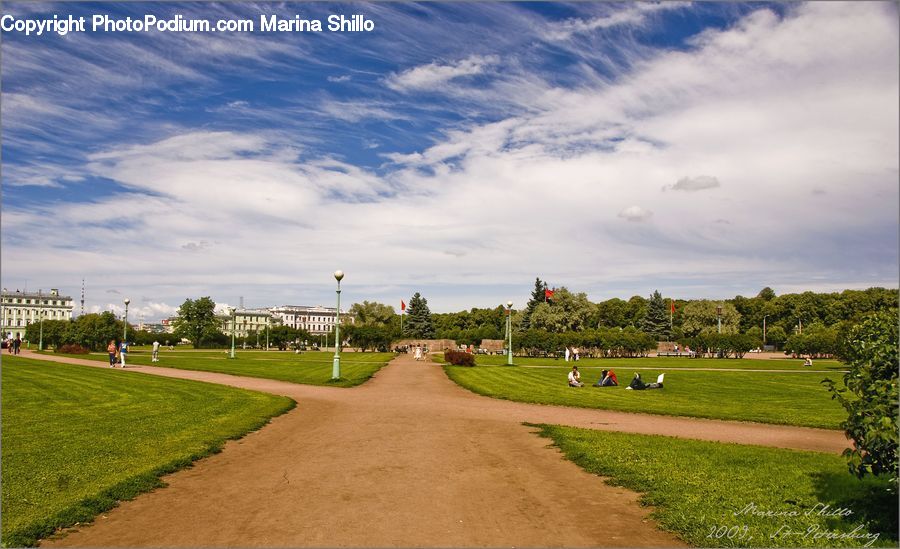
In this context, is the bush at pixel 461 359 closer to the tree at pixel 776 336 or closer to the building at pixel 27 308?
the tree at pixel 776 336

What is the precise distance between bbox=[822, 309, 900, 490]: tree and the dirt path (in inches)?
100

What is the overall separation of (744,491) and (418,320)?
10958 centimetres

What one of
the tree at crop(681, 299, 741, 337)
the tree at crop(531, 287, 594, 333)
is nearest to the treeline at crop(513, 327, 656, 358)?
the tree at crop(531, 287, 594, 333)

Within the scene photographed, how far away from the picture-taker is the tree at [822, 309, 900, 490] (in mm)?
6863

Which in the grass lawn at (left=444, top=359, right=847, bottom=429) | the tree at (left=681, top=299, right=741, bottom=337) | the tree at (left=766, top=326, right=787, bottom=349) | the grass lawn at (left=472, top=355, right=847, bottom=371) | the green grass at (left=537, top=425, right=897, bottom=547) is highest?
the tree at (left=681, top=299, right=741, bottom=337)

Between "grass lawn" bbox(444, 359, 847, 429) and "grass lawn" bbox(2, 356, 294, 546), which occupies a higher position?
"grass lawn" bbox(2, 356, 294, 546)

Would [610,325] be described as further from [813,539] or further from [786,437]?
[813,539]

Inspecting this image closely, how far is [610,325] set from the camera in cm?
13712

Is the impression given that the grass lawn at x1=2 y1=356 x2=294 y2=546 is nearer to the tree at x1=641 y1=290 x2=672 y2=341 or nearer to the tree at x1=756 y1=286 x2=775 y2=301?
the tree at x1=641 y1=290 x2=672 y2=341

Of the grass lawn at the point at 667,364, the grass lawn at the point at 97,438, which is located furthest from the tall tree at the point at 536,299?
the grass lawn at the point at 97,438

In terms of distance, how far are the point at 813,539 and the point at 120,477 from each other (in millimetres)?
10066

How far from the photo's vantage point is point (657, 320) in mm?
102875

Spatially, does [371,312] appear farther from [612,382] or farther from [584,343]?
[612,382]

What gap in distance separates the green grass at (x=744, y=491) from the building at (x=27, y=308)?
534ft
